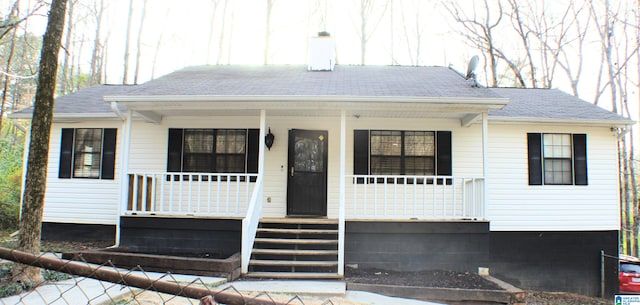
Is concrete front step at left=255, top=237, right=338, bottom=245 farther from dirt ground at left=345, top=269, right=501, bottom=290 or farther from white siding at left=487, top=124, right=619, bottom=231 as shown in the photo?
white siding at left=487, top=124, right=619, bottom=231

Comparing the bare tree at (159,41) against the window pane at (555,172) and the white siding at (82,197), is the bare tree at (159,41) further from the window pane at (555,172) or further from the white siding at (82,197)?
the window pane at (555,172)

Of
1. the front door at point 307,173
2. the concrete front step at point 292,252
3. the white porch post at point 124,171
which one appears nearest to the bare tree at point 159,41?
the white porch post at point 124,171

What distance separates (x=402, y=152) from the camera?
27.6 feet

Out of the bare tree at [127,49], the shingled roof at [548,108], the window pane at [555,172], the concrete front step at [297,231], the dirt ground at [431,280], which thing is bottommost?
the dirt ground at [431,280]

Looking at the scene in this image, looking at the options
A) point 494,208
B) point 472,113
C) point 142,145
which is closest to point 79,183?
point 142,145

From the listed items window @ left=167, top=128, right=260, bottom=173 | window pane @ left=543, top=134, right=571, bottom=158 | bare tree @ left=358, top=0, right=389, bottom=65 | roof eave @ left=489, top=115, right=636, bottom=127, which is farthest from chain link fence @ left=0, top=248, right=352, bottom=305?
bare tree @ left=358, top=0, right=389, bottom=65

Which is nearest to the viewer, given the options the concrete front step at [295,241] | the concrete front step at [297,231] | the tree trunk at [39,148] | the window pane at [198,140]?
the tree trunk at [39,148]

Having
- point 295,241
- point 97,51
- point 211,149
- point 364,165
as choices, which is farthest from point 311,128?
point 97,51

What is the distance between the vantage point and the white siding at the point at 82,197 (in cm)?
880

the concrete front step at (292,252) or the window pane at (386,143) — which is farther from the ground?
the window pane at (386,143)

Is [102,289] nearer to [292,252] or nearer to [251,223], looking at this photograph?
[251,223]

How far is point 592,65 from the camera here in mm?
17344

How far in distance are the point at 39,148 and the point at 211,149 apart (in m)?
3.97

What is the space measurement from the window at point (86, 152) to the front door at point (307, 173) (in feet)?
12.9
